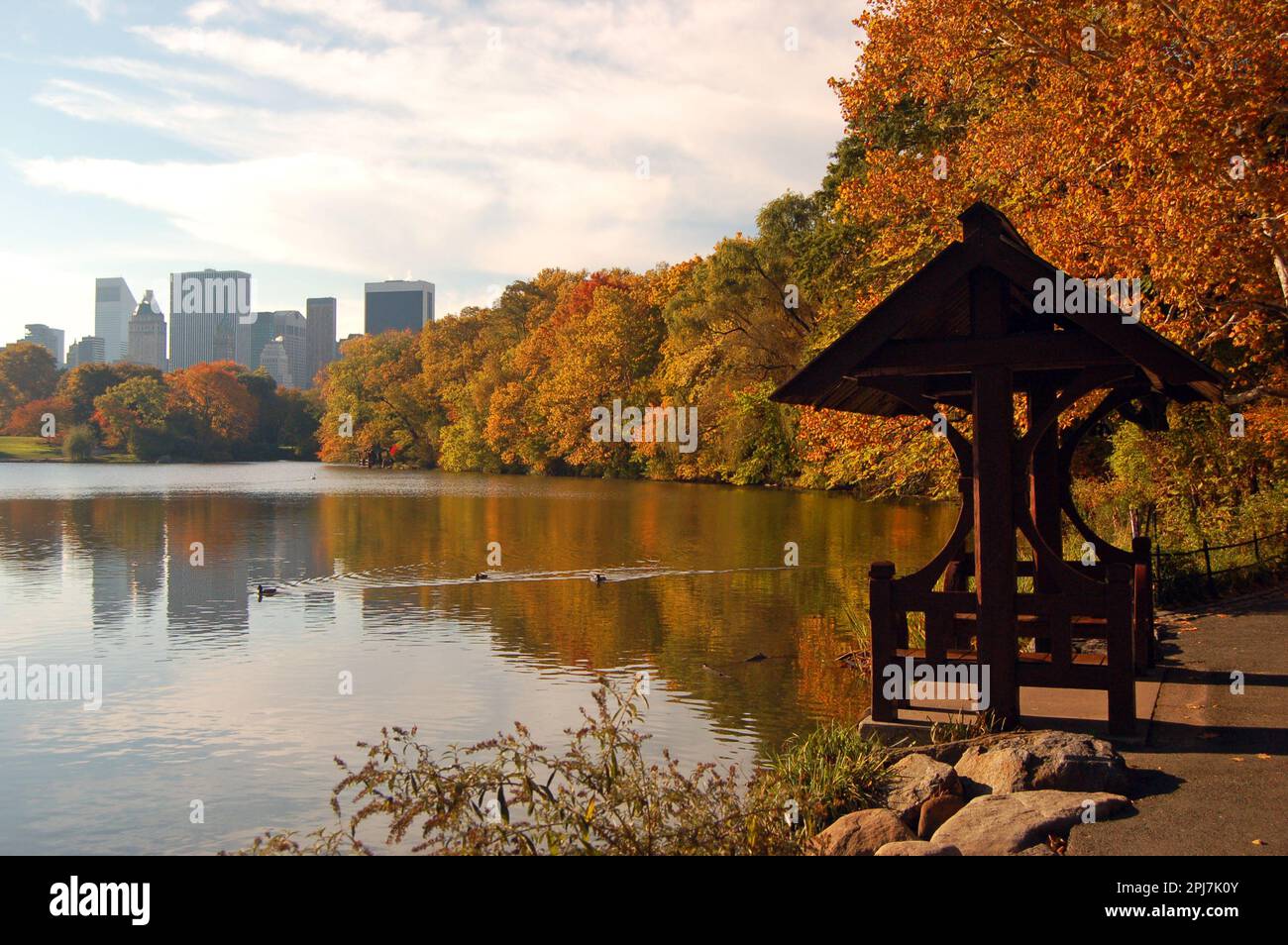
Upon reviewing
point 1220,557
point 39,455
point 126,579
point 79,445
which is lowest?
point 126,579

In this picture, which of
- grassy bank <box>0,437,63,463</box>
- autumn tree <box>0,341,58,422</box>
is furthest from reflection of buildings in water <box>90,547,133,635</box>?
autumn tree <box>0,341,58,422</box>

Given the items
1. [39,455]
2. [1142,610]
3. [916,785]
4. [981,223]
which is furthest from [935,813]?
[39,455]

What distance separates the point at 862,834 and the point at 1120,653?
288cm

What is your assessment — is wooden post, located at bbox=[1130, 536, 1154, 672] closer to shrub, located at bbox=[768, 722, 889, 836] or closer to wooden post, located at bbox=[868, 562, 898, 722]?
wooden post, located at bbox=[868, 562, 898, 722]

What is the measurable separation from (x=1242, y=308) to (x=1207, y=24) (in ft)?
14.7

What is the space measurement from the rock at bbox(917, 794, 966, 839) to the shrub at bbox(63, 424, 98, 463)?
122m

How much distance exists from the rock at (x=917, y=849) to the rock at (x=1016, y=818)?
0.12m

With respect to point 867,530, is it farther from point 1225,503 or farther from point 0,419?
point 0,419

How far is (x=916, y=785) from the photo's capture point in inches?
324

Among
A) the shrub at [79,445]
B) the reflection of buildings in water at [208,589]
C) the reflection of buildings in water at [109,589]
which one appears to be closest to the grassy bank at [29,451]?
the shrub at [79,445]

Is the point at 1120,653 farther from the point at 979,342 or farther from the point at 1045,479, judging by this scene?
the point at 1045,479

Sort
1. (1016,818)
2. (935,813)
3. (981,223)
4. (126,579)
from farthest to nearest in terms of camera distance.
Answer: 1. (126,579)
2. (981,223)
3. (935,813)
4. (1016,818)

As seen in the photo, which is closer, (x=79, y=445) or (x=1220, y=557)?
(x=1220, y=557)

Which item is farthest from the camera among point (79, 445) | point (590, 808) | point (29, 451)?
point (29, 451)
